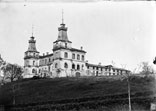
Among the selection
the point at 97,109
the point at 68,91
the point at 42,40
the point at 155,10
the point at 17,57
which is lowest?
the point at 97,109

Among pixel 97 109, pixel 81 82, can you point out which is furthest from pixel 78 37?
pixel 97 109

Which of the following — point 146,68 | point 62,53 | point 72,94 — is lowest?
point 72,94

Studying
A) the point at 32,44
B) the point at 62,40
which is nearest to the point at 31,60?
the point at 32,44

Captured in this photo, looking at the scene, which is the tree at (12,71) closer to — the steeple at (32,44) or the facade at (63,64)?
the facade at (63,64)

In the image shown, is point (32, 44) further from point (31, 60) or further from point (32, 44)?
point (31, 60)

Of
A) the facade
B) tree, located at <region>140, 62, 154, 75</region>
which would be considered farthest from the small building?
tree, located at <region>140, 62, 154, 75</region>

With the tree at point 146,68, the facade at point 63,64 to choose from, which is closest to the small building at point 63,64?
the facade at point 63,64

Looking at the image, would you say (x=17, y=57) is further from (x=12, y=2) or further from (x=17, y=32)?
(x=12, y=2)

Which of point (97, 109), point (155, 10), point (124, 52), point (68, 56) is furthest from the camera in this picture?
point (68, 56)
